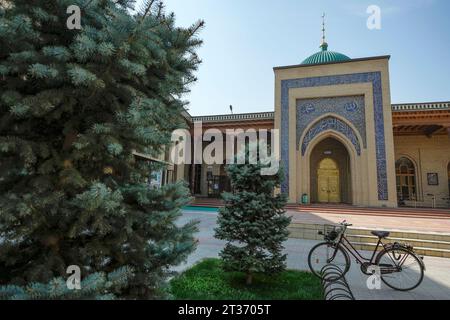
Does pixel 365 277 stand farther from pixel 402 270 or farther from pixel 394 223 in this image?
pixel 394 223

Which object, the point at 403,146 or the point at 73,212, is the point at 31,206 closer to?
the point at 73,212

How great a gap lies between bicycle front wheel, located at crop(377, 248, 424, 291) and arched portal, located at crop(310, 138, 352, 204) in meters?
12.8

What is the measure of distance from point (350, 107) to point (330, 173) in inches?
186

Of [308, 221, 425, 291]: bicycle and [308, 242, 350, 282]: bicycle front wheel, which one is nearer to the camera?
[308, 221, 425, 291]: bicycle

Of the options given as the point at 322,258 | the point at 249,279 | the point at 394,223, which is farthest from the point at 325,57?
the point at 249,279

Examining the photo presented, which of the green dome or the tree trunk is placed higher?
the green dome

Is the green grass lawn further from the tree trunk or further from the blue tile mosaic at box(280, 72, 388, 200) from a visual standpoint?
the blue tile mosaic at box(280, 72, 388, 200)

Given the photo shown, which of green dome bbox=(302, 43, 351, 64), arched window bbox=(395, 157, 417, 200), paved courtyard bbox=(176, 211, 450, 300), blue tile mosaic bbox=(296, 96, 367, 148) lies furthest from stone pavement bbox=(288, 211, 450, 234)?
green dome bbox=(302, 43, 351, 64)

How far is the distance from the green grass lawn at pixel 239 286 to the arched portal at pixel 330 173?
1333cm

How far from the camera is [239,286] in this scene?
4.03m

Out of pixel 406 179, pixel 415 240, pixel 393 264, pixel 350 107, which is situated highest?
pixel 350 107

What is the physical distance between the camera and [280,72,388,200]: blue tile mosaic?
1371 cm

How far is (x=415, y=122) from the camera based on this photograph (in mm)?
14367
